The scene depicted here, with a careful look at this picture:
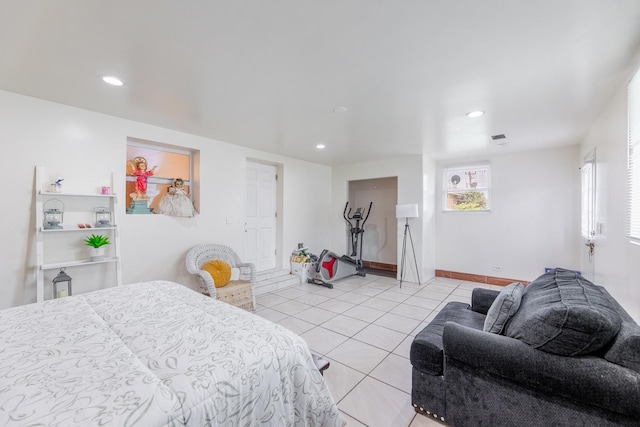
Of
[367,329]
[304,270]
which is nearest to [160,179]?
[304,270]

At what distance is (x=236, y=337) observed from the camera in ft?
4.31

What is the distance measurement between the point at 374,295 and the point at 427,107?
3.00 meters

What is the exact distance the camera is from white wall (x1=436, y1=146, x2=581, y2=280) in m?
4.41

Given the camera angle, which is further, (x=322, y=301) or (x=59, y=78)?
(x=322, y=301)

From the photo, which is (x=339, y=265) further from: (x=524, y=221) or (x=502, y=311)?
(x=502, y=311)

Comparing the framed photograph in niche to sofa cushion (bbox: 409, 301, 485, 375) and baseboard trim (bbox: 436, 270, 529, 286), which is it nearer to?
sofa cushion (bbox: 409, 301, 485, 375)

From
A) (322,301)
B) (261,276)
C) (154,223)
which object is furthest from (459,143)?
(154,223)

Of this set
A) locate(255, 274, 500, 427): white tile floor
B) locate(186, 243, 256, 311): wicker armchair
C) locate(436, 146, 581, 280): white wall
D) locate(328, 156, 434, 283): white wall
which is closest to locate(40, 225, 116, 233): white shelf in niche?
locate(186, 243, 256, 311): wicker armchair

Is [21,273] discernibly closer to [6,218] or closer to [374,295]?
[6,218]

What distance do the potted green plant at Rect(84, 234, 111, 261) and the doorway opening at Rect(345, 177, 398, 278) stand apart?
4605mm

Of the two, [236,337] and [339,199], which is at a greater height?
[339,199]

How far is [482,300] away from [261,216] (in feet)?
12.5

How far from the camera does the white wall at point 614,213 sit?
2014mm

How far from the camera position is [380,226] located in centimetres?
673
